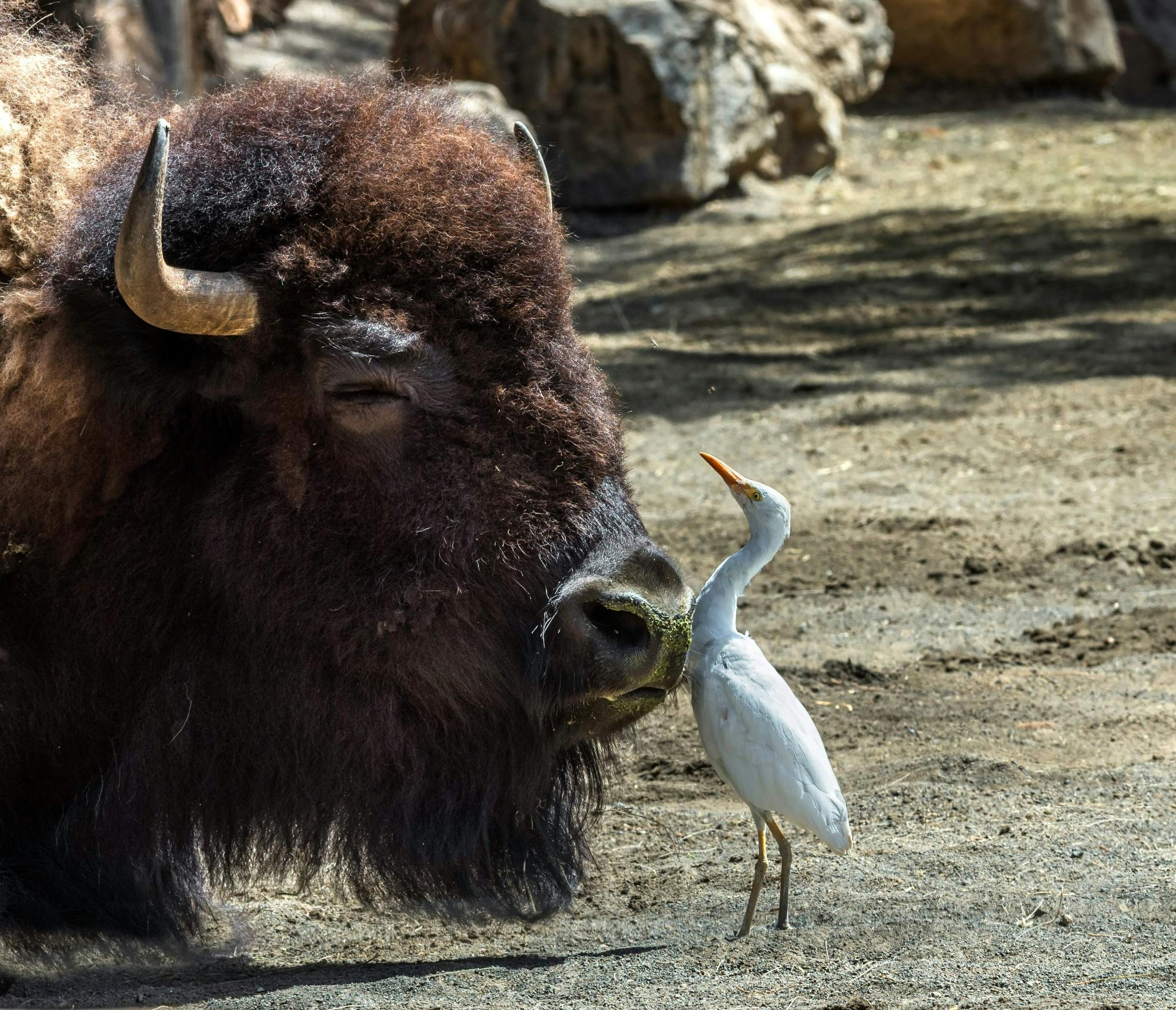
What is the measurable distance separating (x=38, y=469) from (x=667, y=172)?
8.91m

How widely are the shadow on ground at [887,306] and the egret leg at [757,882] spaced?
4708 mm

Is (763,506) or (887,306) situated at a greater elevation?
(763,506)

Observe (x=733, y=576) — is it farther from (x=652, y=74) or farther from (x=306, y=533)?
(x=652, y=74)

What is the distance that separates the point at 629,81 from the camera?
11.6m

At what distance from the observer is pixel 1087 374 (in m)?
8.05

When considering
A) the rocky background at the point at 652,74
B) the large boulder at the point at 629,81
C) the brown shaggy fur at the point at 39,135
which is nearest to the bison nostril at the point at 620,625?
the brown shaggy fur at the point at 39,135

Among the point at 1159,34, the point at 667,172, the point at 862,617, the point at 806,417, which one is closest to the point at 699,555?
the point at 862,617

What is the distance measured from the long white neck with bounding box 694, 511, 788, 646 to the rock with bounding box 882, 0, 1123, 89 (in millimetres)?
12144

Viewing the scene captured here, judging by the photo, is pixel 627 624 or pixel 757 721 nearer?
pixel 627 624

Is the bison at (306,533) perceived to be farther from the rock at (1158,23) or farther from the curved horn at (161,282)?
the rock at (1158,23)

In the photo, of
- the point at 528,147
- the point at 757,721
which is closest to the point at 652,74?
the point at 528,147

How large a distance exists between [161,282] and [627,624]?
107cm

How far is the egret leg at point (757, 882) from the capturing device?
333 cm

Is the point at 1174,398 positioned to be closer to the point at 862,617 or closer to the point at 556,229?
the point at 862,617
